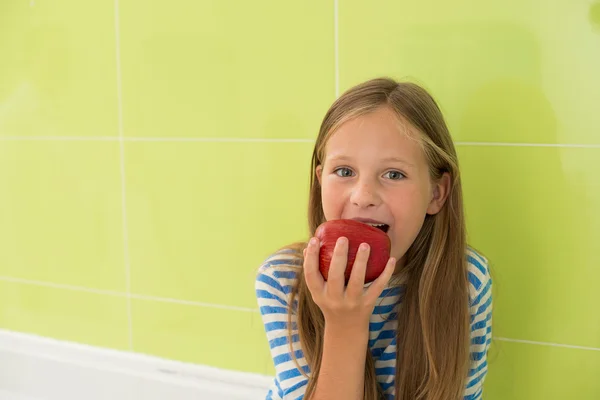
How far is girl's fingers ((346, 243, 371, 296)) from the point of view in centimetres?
80

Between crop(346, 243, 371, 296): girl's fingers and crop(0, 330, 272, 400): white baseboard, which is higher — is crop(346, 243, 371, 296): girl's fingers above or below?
above

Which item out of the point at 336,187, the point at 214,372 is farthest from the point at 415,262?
the point at 214,372

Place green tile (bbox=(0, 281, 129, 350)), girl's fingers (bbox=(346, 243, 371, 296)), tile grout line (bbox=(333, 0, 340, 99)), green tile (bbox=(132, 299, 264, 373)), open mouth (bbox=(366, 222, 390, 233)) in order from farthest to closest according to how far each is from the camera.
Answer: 1. green tile (bbox=(0, 281, 129, 350))
2. green tile (bbox=(132, 299, 264, 373))
3. tile grout line (bbox=(333, 0, 340, 99))
4. open mouth (bbox=(366, 222, 390, 233))
5. girl's fingers (bbox=(346, 243, 371, 296))

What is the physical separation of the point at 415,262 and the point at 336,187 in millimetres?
206

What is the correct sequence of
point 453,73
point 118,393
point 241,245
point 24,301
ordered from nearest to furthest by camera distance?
point 453,73 < point 241,245 < point 118,393 < point 24,301

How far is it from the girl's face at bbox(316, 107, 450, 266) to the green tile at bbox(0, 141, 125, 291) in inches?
24.1

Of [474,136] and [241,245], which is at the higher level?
[474,136]

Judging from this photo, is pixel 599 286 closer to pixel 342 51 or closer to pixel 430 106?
pixel 430 106

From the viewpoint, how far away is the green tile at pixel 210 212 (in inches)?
47.8

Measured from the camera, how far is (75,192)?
1407 mm

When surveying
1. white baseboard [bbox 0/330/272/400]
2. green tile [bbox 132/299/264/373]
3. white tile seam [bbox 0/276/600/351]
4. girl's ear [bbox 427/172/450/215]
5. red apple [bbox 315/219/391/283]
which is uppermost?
girl's ear [bbox 427/172/450/215]

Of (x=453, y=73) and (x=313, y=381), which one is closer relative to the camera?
(x=313, y=381)

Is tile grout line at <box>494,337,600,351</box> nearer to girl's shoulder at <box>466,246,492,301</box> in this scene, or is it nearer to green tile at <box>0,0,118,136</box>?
girl's shoulder at <box>466,246,492,301</box>

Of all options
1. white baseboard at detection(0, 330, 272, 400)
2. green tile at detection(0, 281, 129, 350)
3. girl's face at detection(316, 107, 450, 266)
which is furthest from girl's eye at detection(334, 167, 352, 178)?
green tile at detection(0, 281, 129, 350)
